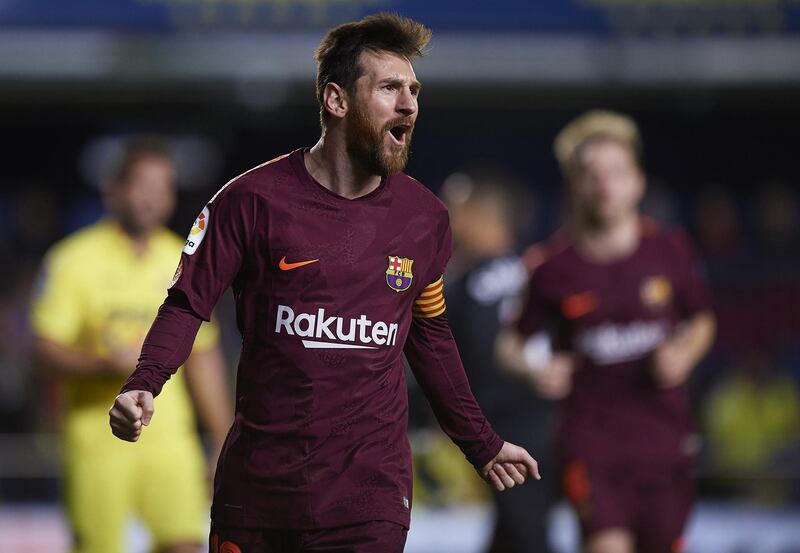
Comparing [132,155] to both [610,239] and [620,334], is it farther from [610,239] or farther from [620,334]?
[620,334]

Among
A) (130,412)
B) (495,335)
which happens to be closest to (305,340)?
(130,412)

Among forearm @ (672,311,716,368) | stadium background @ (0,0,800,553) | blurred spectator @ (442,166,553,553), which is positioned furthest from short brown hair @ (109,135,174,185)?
stadium background @ (0,0,800,553)

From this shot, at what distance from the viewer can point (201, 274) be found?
3986mm

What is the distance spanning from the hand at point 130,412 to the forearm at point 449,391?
0.89 metres

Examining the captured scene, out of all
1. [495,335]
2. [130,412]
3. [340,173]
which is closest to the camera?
[130,412]

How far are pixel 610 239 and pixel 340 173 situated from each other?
2826 mm

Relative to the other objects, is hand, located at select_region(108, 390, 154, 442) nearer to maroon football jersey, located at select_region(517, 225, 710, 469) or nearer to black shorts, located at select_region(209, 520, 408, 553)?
black shorts, located at select_region(209, 520, 408, 553)

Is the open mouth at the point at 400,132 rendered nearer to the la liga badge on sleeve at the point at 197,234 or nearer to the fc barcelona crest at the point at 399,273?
the fc barcelona crest at the point at 399,273

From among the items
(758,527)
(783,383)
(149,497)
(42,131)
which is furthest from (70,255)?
(42,131)

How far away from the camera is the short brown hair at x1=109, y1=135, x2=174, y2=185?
678 centimetres

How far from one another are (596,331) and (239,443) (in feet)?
9.11

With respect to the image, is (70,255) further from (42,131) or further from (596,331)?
(42,131)

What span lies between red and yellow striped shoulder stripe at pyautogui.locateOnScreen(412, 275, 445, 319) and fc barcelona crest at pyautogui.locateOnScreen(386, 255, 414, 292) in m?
0.13

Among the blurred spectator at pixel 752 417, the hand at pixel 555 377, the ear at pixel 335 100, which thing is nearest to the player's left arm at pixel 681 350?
the hand at pixel 555 377
